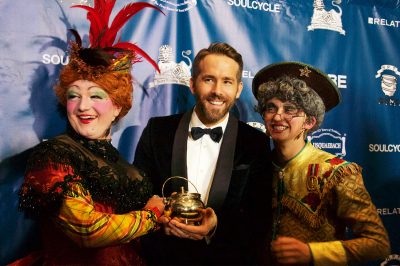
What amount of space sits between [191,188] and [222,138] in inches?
13.7

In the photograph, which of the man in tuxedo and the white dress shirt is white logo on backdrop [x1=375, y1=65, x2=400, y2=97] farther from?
the white dress shirt

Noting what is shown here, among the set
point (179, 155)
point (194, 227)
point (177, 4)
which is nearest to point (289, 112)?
point (179, 155)

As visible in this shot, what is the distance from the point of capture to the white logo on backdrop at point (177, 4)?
8.97ft

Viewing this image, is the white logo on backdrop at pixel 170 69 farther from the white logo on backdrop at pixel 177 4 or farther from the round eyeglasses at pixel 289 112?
the round eyeglasses at pixel 289 112

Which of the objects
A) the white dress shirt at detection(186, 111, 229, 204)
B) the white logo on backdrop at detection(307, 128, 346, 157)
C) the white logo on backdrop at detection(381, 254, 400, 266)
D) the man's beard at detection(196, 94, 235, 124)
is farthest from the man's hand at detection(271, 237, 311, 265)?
the white logo on backdrop at detection(381, 254, 400, 266)

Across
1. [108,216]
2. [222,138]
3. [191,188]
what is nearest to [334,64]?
[222,138]

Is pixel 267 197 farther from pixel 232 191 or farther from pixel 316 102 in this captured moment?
pixel 316 102

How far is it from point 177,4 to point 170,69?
459mm

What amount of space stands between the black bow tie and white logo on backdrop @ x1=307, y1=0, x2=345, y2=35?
135 cm

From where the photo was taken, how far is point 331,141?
314 centimetres

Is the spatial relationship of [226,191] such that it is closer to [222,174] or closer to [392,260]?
[222,174]

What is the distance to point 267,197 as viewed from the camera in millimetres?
2293

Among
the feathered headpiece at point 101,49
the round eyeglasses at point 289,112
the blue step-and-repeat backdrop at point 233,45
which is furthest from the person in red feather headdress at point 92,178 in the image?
the round eyeglasses at point 289,112

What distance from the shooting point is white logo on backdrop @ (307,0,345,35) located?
3.10m
